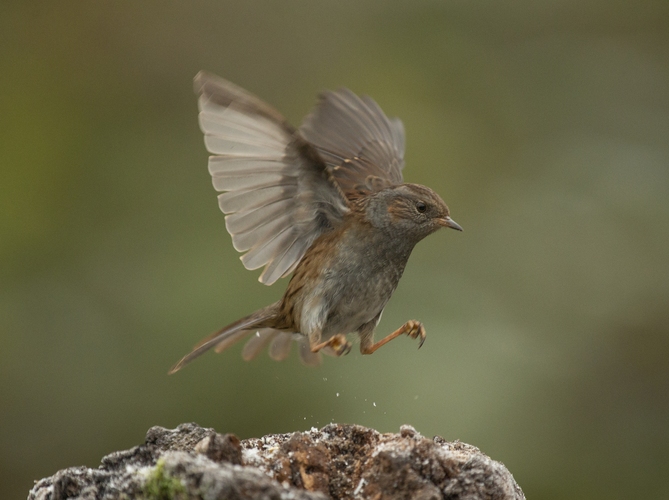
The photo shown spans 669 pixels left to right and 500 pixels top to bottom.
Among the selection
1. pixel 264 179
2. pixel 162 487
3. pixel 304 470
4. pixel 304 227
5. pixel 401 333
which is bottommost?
pixel 401 333

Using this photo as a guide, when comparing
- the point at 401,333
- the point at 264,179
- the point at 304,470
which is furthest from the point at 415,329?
the point at 304,470

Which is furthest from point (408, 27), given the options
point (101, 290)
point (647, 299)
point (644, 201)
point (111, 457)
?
point (111, 457)

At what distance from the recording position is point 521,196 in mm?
6008

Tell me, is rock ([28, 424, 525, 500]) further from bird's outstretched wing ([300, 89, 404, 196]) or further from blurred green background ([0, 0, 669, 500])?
bird's outstretched wing ([300, 89, 404, 196])

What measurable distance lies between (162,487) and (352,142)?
3253 mm

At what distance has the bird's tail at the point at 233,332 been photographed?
381 centimetres

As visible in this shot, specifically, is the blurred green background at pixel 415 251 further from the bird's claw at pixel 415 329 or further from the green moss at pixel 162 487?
the green moss at pixel 162 487

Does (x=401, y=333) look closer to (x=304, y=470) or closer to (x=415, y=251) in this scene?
(x=415, y=251)

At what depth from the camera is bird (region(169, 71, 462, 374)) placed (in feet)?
11.1

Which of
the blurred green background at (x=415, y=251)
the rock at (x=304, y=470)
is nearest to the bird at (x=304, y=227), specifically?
the blurred green background at (x=415, y=251)

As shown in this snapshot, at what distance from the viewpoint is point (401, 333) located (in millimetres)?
3979

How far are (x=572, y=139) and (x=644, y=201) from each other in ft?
3.09

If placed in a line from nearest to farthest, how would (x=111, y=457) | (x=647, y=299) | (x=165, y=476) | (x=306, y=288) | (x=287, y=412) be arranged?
(x=165, y=476), (x=111, y=457), (x=306, y=288), (x=287, y=412), (x=647, y=299)

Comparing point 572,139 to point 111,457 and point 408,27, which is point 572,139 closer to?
point 408,27
